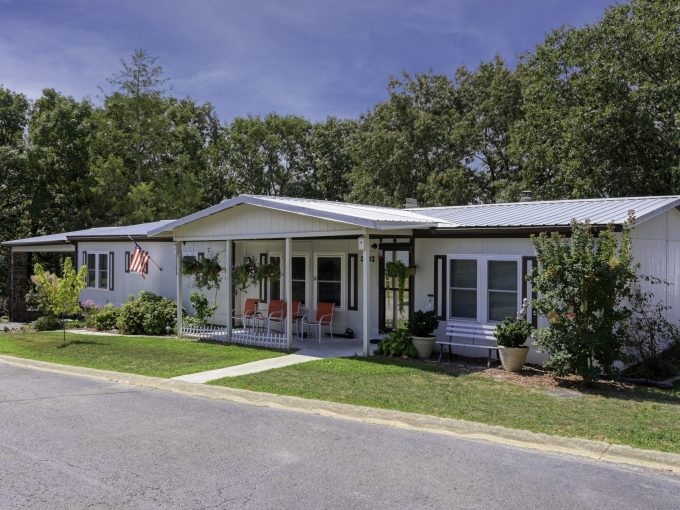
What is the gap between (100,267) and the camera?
21828 mm

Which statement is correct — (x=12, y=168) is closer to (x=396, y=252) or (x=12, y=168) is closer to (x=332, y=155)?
(x=332, y=155)

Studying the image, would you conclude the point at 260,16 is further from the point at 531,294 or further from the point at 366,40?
the point at 531,294

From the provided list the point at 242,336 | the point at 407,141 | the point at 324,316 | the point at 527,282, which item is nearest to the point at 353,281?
the point at 324,316

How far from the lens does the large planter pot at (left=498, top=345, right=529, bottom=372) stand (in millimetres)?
10891

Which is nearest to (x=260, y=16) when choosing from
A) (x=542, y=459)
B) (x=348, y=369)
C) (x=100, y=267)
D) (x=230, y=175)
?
(x=348, y=369)

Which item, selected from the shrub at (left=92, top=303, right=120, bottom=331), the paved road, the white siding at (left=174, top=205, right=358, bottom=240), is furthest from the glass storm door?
the shrub at (left=92, top=303, right=120, bottom=331)

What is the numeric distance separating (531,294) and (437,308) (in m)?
2.20

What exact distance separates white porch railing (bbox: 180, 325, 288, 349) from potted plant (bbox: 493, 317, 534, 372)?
5072 mm

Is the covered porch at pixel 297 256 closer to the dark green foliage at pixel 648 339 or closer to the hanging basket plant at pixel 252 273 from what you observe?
the hanging basket plant at pixel 252 273

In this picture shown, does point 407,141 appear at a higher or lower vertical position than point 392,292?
higher

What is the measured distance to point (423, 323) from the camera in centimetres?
1238

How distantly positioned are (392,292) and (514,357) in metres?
4.10

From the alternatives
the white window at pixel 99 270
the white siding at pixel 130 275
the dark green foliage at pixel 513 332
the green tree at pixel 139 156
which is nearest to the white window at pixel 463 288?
the dark green foliage at pixel 513 332

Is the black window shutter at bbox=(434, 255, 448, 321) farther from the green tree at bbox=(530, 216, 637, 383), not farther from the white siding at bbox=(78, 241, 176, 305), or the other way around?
the white siding at bbox=(78, 241, 176, 305)
